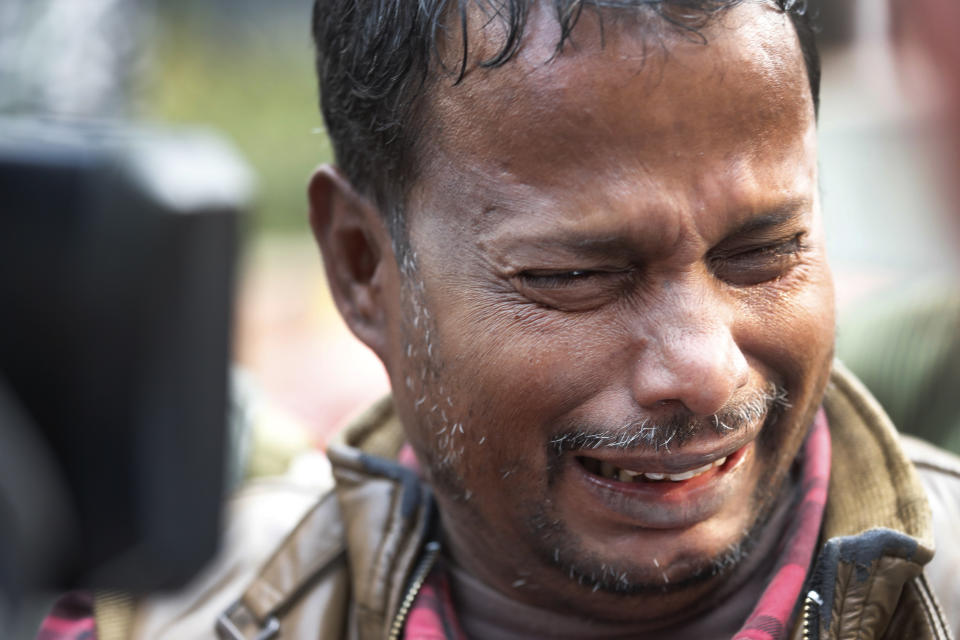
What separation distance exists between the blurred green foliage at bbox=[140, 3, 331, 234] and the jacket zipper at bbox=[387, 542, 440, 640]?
8407 millimetres

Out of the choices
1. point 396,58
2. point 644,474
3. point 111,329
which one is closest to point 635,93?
point 396,58

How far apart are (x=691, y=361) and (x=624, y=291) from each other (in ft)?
0.50

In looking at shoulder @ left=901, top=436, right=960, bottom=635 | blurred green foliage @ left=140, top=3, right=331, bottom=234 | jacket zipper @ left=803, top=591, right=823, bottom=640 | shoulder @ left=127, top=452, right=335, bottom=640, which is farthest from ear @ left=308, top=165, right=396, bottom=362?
blurred green foliage @ left=140, top=3, right=331, bottom=234

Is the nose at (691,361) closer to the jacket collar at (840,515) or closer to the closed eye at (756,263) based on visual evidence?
the closed eye at (756,263)

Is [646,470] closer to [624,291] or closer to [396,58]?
[624,291]

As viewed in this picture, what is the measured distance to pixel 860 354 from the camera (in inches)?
112

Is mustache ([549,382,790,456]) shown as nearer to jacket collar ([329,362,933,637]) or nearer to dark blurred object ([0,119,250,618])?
jacket collar ([329,362,933,637])

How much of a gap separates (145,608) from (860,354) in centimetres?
185

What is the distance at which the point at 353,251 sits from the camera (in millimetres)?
1967

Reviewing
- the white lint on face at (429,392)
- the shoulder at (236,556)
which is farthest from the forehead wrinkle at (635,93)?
the shoulder at (236,556)

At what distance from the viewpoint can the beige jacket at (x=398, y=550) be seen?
1.54 metres

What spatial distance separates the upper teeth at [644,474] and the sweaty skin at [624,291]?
0.01 m

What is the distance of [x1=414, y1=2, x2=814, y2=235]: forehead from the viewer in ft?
4.85

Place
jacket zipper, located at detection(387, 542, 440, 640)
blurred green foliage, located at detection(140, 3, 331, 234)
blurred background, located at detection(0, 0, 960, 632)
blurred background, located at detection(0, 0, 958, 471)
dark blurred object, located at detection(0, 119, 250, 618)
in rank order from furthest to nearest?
1. blurred green foliage, located at detection(140, 3, 331, 234)
2. blurred background, located at detection(0, 0, 958, 471)
3. blurred background, located at detection(0, 0, 960, 632)
4. dark blurred object, located at detection(0, 119, 250, 618)
5. jacket zipper, located at detection(387, 542, 440, 640)
